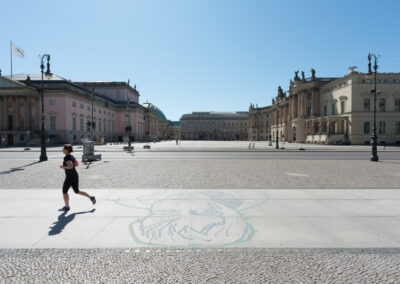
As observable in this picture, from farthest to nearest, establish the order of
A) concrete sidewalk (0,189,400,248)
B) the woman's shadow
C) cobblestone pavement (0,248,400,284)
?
the woman's shadow
concrete sidewalk (0,189,400,248)
cobblestone pavement (0,248,400,284)

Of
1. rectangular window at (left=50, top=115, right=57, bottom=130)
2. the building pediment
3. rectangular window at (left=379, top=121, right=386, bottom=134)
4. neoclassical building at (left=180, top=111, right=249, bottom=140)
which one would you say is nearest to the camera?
the building pediment

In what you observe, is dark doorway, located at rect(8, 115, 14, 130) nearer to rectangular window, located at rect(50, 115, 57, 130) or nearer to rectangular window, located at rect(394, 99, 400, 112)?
rectangular window, located at rect(50, 115, 57, 130)

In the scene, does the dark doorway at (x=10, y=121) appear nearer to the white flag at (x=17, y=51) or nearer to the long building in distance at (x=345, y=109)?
the white flag at (x=17, y=51)

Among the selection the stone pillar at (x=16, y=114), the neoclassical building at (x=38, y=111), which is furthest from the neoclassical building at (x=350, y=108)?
the stone pillar at (x=16, y=114)

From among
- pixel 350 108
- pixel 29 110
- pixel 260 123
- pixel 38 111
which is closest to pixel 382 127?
pixel 350 108

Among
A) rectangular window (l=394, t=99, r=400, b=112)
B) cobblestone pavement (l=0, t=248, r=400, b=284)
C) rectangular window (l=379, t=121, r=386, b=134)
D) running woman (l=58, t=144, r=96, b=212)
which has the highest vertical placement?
rectangular window (l=394, t=99, r=400, b=112)

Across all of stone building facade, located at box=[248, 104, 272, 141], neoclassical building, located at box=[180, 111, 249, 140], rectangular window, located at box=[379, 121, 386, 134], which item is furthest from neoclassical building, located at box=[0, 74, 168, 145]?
neoclassical building, located at box=[180, 111, 249, 140]

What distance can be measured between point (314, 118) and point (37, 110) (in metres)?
74.2

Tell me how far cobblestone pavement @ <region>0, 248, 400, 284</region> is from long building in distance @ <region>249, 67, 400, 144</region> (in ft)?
134

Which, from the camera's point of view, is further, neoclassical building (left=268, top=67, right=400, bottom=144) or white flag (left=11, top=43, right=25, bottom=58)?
neoclassical building (left=268, top=67, right=400, bottom=144)

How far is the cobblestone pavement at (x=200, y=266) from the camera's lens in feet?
11.0

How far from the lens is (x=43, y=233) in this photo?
487cm

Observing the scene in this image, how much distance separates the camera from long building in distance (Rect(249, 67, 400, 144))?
2056 inches

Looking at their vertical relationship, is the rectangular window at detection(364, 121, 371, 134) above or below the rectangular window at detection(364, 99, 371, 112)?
below
